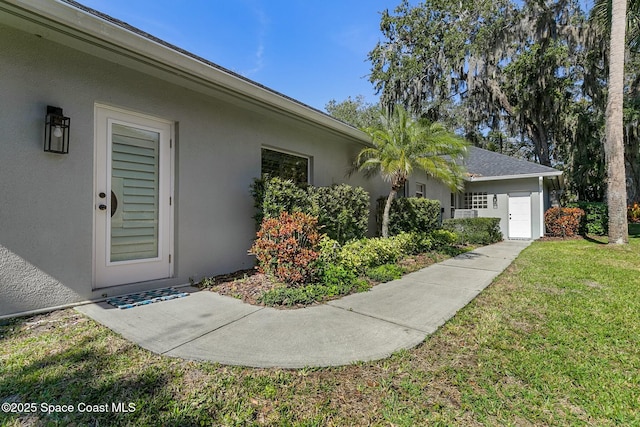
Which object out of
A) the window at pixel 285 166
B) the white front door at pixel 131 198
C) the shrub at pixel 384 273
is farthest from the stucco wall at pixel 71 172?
the shrub at pixel 384 273

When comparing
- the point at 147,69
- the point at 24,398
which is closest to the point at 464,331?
the point at 24,398

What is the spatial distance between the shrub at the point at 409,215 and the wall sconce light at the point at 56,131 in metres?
7.02

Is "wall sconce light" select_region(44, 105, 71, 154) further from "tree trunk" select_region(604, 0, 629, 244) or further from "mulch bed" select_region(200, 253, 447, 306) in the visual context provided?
"tree trunk" select_region(604, 0, 629, 244)

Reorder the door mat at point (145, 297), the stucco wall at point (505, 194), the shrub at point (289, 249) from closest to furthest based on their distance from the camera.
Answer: the door mat at point (145, 297)
the shrub at point (289, 249)
the stucco wall at point (505, 194)

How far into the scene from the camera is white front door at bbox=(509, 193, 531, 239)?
1356cm

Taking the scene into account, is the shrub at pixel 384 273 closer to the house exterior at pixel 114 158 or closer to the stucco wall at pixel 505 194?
the house exterior at pixel 114 158

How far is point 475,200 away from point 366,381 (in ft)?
49.5

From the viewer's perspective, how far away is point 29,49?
11.2ft

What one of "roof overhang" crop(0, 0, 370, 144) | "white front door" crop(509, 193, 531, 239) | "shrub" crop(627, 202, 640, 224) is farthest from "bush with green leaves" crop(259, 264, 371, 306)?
Answer: "shrub" crop(627, 202, 640, 224)

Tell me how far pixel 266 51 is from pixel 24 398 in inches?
591

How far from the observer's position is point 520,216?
1374cm

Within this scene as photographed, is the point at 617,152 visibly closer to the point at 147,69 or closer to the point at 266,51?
the point at 147,69

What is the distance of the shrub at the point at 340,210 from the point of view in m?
5.89

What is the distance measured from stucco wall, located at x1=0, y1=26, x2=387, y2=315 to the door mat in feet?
0.53
